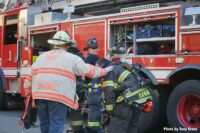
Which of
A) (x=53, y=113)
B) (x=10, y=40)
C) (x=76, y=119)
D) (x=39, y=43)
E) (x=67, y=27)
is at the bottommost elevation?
(x=76, y=119)

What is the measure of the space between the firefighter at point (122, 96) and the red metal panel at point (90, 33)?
3226 mm

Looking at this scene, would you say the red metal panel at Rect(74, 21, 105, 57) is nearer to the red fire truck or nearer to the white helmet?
the red fire truck

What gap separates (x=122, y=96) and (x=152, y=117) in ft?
7.35

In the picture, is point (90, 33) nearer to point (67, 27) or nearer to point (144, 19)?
point (67, 27)

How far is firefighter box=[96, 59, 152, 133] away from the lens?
5305 mm

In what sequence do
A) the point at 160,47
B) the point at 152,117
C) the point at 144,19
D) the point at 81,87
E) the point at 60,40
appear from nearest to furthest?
the point at 60,40 → the point at 81,87 → the point at 152,117 → the point at 160,47 → the point at 144,19

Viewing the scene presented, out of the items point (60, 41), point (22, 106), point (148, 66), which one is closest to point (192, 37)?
point (148, 66)

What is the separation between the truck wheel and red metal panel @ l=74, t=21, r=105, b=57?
2.06m

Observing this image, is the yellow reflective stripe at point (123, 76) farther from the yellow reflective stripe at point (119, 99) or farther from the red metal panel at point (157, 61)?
the red metal panel at point (157, 61)

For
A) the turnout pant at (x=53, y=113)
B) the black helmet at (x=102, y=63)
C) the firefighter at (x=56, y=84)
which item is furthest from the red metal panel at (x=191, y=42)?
the turnout pant at (x=53, y=113)

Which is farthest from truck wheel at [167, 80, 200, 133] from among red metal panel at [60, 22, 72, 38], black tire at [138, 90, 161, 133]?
red metal panel at [60, 22, 72, 38]

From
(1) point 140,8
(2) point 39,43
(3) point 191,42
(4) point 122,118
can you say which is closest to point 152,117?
(3) point 191,42

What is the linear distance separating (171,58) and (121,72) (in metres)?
2.09

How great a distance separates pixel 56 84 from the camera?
467 centimetres
